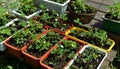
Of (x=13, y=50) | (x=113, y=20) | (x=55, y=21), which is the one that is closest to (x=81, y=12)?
(x=55, y=21)

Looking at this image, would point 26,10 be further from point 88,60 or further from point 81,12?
point 88,60

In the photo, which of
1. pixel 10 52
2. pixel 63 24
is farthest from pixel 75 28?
pixel 10 52

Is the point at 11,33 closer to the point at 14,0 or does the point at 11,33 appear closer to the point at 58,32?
the point at 58,32

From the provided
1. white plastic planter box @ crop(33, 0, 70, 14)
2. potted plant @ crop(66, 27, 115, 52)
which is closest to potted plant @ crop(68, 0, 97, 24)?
white plastic planter box @ crop(33, 0, 70, 14)

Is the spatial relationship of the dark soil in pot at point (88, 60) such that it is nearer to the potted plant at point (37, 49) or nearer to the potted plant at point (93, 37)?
the potted plant at point (93, 37)

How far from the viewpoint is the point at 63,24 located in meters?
3.35

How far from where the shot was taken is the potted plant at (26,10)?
3.44 meters

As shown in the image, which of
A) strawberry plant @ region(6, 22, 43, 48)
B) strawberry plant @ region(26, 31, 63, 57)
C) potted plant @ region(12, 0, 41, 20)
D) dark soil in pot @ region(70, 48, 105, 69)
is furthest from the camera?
potted plant @ region(12, 0, 41, 20)

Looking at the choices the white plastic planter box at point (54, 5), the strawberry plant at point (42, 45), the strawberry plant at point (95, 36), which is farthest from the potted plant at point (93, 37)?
the white plastic planter box at point (54, 5)

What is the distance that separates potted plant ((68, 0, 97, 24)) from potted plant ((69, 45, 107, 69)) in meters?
0.58

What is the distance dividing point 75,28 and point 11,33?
3.05 ft

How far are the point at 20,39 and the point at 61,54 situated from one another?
2.00ft

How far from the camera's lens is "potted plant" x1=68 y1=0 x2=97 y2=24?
3.38 m

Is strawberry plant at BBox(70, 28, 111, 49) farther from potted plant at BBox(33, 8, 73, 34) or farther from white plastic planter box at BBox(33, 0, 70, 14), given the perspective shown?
white plastic planter box at BBox(33, 0, 70, 14)
